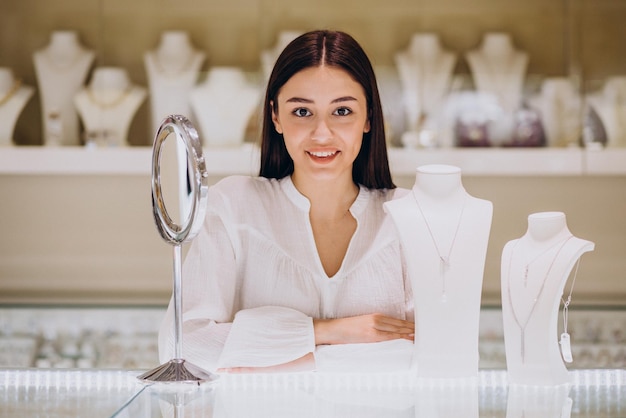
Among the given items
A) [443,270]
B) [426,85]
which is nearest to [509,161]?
[426,85]

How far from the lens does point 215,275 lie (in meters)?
1.49

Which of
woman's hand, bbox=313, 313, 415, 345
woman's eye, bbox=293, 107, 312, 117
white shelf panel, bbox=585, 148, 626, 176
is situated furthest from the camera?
white shelf panel, bbox=585, 148, 626, 176

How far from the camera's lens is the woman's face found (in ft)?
4.78

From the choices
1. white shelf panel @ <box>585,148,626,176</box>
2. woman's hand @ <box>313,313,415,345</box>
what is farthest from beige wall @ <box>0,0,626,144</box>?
woman's hand @ <box>313,313,415,345</box>

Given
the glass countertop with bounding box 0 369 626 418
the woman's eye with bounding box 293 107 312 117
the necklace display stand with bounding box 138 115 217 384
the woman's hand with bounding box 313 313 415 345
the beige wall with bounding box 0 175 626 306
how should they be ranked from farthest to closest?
the beige wall with bounding box 0 175 626 306 < the woman's eye with bounding box 293 107 312 117 < the woman's hand with bounding box 313 313 415 345 < the necklace display stand with bounding box 138 115 217 384 < the glass countertop with bounding box 0 369 626 418

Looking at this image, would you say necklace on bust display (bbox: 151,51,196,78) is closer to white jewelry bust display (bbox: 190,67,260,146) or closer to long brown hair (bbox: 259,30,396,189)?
white jewelry bust display (bbox: 190,67,260,146)

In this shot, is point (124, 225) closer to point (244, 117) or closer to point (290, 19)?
point (244, 117)

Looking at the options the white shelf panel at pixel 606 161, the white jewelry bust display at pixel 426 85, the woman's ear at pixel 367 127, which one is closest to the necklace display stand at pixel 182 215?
the woman's ear at pixel 367 127

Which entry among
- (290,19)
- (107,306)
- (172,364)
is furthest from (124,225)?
(172,364)

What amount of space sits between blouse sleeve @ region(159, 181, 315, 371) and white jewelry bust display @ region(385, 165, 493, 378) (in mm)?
200

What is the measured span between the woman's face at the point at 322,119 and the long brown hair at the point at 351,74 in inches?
0.7

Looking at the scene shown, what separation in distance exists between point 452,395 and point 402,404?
0.28 feet

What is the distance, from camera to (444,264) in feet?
3.96

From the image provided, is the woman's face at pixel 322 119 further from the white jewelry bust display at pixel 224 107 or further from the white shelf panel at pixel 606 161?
the white shelf panel at pixel 606 161
